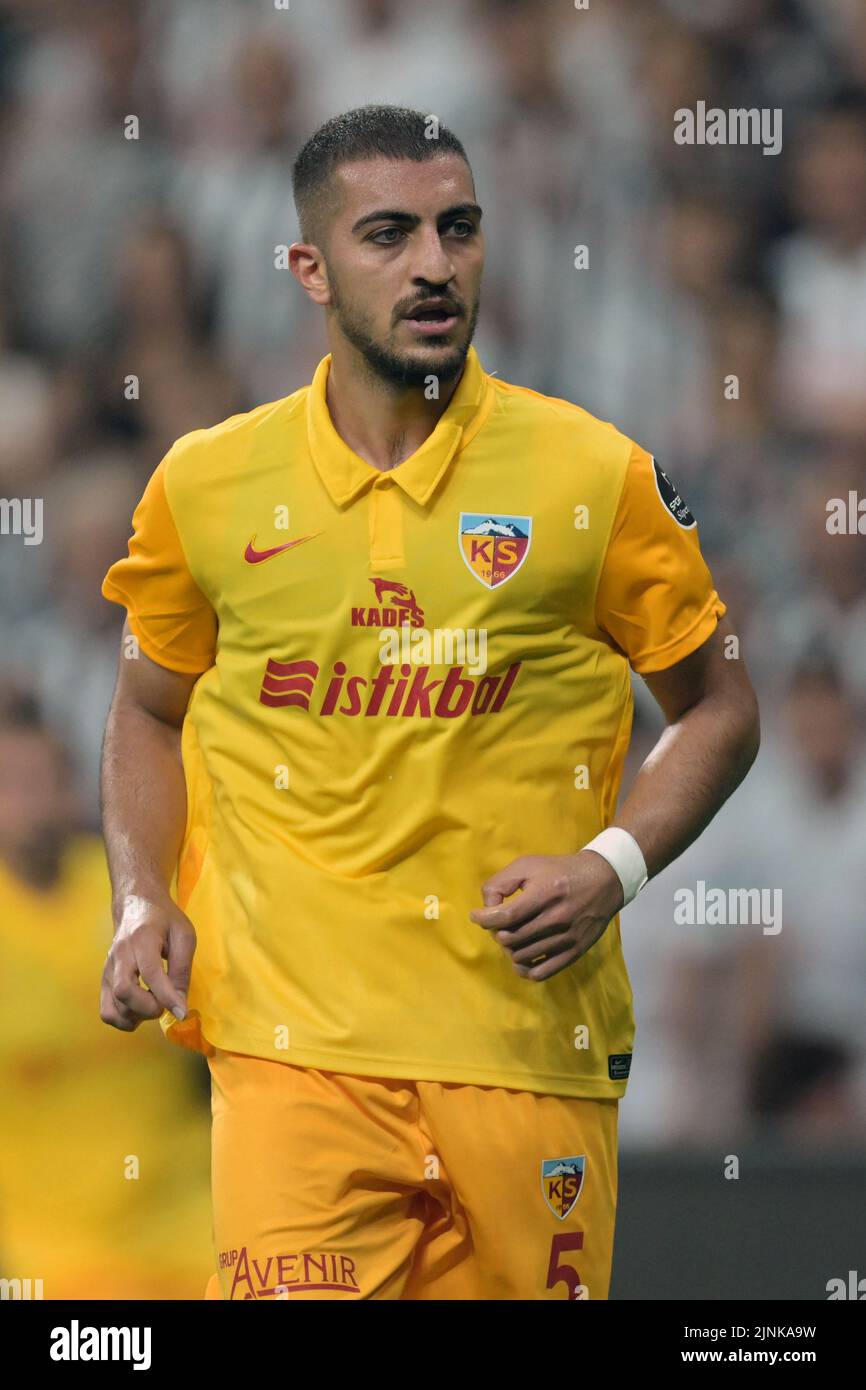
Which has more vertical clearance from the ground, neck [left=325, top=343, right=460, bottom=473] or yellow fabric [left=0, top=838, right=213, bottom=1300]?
neck [left=325, top=343, right=460, bottom=473]

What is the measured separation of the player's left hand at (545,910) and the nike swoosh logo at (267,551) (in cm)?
56

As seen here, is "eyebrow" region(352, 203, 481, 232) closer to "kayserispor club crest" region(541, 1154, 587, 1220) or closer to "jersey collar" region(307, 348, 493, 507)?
"jersey collar" region(307, 348, 493, 507)

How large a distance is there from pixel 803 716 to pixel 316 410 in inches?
91.5

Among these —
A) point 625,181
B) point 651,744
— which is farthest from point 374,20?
point 651,744

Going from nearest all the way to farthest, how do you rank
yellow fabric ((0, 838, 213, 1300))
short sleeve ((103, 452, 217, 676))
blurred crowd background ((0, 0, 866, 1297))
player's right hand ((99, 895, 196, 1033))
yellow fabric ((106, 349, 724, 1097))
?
1. player's right hand ((99, 895, 196, 1033))
2. yellow fabric ((106, 349, 724, 1097))
3. short sleeve ((103, 452, 217, 676))
4. yellow fabric ((0, 838, 213, 1300))
5. blurred crowd background ((0, 0, 866, 1297))

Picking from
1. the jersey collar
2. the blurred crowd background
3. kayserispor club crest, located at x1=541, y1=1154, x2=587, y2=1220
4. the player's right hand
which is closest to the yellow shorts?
kayserispor club crest, located at x1=541, y1=1154, x2=587, y2=1220

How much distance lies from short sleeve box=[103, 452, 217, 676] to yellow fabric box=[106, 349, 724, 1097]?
0.04 m

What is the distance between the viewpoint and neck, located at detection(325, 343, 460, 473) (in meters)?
2.90

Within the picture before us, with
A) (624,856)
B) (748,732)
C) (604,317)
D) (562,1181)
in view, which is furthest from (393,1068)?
(604,317)

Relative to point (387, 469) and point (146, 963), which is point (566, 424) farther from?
point (146, 963)

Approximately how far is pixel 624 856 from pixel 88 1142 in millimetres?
1551

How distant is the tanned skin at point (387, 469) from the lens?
2.75 m

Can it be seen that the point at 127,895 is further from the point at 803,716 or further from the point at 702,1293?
the point at 803,716

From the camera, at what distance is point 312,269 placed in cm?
300
